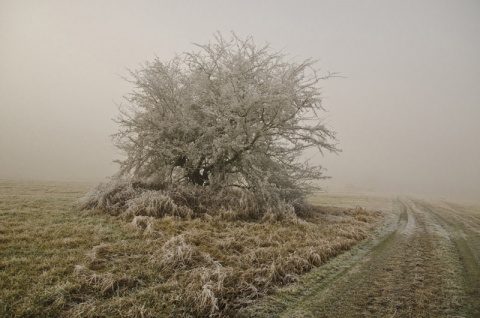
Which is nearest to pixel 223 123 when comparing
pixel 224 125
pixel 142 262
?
pixel 224 125

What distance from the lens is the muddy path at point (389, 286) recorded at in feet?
15.6

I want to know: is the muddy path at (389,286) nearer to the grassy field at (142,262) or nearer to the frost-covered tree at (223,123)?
the grassy field at (142,262)

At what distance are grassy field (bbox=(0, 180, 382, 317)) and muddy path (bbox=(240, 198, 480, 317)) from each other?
0.42 metres

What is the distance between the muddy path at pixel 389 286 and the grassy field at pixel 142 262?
422 millimetres

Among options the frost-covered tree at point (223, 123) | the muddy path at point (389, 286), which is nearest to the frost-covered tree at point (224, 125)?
the frost-covered tree at point (223, 123)

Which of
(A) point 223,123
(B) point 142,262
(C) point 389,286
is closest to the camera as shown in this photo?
(C) point 389,286

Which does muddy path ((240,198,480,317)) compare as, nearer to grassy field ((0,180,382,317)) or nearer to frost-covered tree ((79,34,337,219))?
grassy field ((0,180,382,317))

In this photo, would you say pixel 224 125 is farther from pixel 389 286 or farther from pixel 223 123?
pixel 389 286

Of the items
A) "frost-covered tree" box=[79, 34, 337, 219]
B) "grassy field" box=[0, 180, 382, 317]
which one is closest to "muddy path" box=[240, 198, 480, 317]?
"grassy field" box=[0, 180, 382, 317]

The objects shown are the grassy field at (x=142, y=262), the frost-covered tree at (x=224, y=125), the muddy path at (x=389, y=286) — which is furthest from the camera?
the frost-covered tree at (x=224, y=125)

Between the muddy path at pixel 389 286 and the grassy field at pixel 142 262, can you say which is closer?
the grassy field at pixel 142 262

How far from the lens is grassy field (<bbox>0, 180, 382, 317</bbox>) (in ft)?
14.2

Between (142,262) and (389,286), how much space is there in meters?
5.02

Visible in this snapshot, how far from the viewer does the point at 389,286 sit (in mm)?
5691
